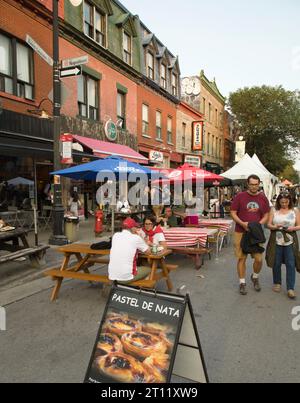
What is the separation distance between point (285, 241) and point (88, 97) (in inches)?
465

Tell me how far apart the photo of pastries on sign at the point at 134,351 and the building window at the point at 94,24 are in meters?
14.4

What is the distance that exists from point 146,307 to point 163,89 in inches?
815

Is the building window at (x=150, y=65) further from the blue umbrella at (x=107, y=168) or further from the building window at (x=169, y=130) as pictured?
the blue umbrella at (x=107, y=168)

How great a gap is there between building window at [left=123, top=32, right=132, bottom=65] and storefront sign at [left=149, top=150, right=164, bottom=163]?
17.5ft

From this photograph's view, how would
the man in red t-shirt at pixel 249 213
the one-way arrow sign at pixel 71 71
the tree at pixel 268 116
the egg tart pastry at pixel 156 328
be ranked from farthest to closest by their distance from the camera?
the tree at pixel 268 116
the one-way arrow sign at pixel 71 71
the man in red t-shirt at pixel 249 213
the egg tart pastry at pixel 156 328

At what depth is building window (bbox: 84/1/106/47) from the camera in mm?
14430

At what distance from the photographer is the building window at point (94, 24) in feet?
47.3

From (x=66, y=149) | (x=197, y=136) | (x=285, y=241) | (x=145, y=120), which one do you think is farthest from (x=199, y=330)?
(x=197, y=136)

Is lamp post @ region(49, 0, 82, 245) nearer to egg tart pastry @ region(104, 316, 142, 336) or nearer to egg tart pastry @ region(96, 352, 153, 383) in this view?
egg tart pastry @ region(104, 316, 142, 336)

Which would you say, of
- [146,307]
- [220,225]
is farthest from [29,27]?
[146,307]

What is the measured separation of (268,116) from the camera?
3403 cm

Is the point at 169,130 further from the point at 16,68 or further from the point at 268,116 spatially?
the point at 268,116

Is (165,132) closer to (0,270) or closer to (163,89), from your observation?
(163,89)

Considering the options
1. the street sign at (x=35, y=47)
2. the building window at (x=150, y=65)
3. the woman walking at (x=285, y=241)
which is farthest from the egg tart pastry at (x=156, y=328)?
the building window at (x=150, y=65)
